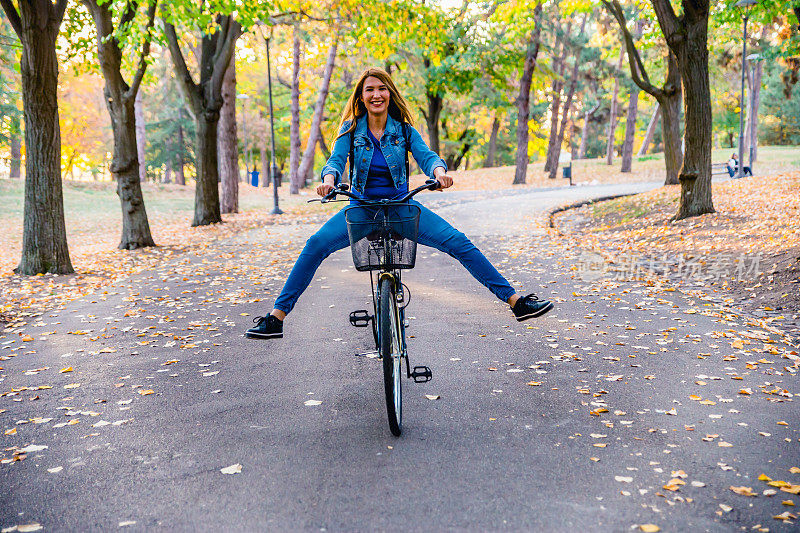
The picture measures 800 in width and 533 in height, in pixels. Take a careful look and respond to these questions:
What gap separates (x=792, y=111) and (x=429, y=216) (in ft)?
186

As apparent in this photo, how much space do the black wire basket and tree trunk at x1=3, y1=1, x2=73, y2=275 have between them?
8.90 meters

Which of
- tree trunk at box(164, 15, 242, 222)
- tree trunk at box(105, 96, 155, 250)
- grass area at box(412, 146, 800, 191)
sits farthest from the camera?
grass area at box(412, 146, 800, 191)

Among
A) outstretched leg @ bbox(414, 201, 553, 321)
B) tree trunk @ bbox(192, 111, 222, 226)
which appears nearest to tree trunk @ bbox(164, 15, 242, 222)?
tree trunk @ bbox(192, 111, 222, 226)

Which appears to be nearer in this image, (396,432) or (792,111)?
(396,432)

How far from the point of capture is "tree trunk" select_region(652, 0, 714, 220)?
1325 cm

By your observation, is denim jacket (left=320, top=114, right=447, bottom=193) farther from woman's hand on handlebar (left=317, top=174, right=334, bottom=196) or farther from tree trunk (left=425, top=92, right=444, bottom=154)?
tree trunk (left=425, top=92, right=444, bottom=154)

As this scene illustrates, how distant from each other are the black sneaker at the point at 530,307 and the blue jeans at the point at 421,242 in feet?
0.32

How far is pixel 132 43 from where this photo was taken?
11906mm

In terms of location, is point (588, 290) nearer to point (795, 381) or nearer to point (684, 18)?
point (795, 381)

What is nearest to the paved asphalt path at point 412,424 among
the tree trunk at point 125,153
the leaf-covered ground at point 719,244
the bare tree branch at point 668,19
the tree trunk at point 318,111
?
the leaf-covered ground at point 719,244

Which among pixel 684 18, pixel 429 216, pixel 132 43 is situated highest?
pixel 684 18

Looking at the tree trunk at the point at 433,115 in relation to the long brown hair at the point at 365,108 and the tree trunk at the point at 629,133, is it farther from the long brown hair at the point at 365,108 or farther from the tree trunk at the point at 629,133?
the long brown hair at the point at 365,108

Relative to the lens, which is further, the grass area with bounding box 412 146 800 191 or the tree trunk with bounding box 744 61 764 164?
the tree trunk with bounding box 744 61 764 164

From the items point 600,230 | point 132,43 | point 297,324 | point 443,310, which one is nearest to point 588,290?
point 443,310
